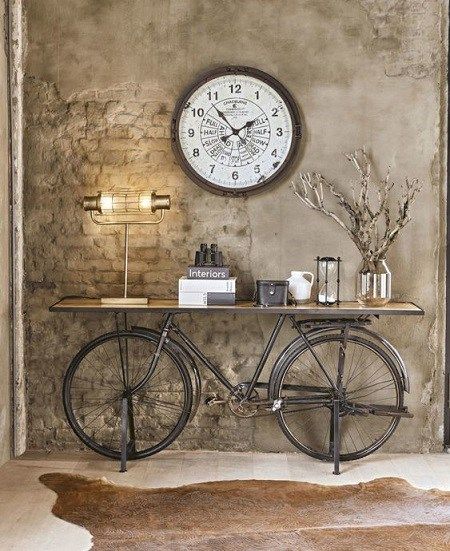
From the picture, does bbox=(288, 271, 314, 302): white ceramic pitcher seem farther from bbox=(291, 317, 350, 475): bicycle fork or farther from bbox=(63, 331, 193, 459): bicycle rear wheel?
bbox=(63, 331, 193, 459): bicycle rear wheel

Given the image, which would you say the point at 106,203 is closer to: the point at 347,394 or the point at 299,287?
the point at 299,287

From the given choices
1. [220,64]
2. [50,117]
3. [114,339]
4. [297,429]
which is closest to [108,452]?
[114,339]

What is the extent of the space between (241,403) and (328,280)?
0.94 meters

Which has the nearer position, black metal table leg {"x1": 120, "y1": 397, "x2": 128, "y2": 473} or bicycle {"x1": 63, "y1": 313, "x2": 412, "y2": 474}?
black metal table leg {"x1": 120, "y1": 397, "x2": 128, "y2": 473}

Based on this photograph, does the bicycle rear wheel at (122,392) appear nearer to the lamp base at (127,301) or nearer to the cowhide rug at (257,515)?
the lamp base at (127,301)

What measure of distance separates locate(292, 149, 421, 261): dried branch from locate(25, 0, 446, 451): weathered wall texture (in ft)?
0.27

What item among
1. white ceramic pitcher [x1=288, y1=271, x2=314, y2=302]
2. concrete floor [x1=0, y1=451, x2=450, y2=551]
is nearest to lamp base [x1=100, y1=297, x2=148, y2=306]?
white ceramic pitcher [x1=288, y1=271, x2=314, y2=302]

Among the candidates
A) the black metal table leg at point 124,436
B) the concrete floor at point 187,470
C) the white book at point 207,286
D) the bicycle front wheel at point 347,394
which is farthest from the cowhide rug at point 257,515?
the white book at point 207,286

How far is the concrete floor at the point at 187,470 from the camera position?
15.8 feet

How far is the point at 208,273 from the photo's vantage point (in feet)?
17.5

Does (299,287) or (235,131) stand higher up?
(235,131)

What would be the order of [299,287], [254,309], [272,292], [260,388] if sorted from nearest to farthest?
1. [254,309]
2. [272,292]
3. [299,287]
4. [260,388]

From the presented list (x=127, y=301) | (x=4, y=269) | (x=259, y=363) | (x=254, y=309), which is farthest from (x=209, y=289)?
(x=4, y=269)

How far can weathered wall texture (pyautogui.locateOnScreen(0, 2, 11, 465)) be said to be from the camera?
546cm
